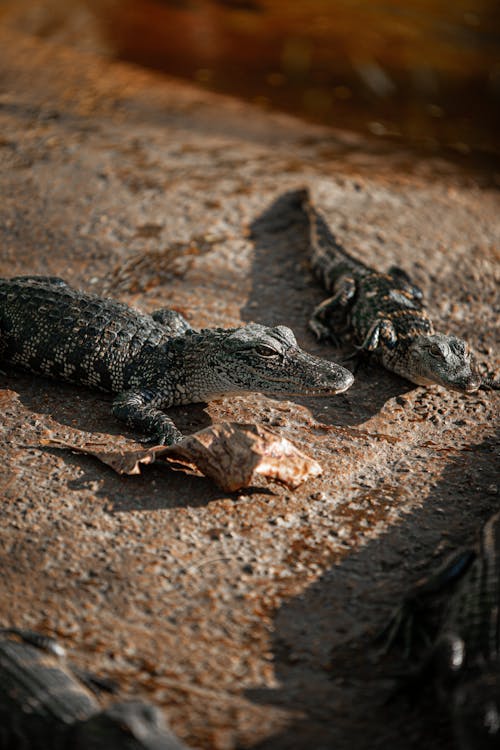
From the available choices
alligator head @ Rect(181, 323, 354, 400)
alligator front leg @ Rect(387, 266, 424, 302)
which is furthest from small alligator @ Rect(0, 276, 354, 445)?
alligator front leg @ Rect(387, 266, 424, 302)

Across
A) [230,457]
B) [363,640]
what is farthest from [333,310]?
[363,640]

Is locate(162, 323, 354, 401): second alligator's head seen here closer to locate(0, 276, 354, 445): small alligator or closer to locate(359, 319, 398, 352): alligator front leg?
locate(0, 276, 354, 445): small alligator

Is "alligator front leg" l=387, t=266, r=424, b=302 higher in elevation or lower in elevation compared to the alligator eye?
lower

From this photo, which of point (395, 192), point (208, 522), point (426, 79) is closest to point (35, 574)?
point (208, 522)

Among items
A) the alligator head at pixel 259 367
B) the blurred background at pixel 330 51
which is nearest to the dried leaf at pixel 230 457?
the alligator head at pixel 259 367

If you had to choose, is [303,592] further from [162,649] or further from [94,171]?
[94,171]

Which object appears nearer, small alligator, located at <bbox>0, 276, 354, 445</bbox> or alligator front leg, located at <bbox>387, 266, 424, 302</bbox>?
small alligator, located at <bbox>0, 276, 354, 445</bbox>

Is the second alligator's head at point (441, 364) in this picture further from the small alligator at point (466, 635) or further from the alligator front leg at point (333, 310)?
the small alligator at point (466, 635)
